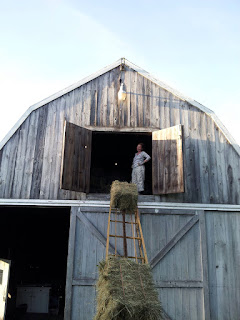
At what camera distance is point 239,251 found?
8484mm

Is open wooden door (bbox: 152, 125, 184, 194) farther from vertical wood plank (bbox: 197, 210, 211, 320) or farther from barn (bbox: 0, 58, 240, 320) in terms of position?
vertical wood plank (bbox: 197, 210, 211, 320)

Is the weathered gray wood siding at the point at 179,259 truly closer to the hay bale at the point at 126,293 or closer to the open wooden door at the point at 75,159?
the open wooden door at the point at 75,159

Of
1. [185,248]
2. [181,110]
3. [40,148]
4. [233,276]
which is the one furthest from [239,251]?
[40,148]

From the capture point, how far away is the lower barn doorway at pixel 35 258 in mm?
11758

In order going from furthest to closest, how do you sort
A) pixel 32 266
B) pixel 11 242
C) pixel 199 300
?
pixel 32 266 → pixel 11 242 → pixel 199 300

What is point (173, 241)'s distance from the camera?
8445 mm

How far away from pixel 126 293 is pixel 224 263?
427 cm

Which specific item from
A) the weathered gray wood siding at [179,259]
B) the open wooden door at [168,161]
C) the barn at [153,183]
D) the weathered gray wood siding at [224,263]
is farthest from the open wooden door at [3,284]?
the weathered gray wood siding at [224,263]

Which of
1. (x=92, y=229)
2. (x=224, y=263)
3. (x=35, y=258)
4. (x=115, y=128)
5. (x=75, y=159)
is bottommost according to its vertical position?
(x=224, y=263)

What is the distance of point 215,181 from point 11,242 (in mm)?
7884

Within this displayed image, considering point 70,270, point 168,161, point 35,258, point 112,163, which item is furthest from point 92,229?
point 35,258

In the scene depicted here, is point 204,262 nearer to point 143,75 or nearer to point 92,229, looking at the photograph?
point 92,229

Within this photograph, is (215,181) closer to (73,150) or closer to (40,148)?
(73,150)

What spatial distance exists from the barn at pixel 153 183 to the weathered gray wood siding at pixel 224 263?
0.02 m
